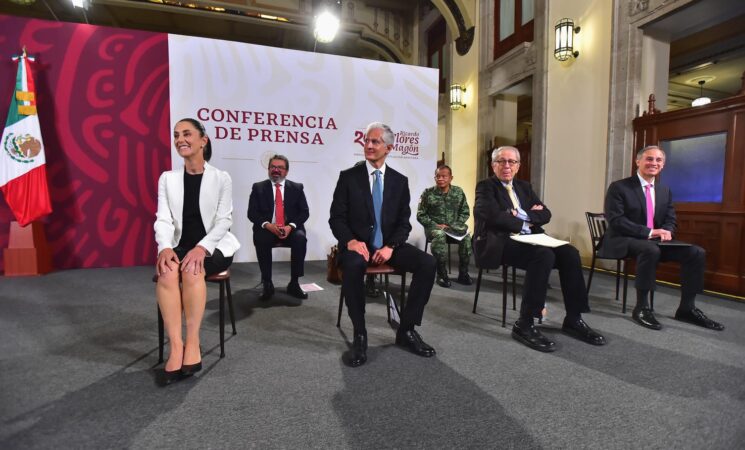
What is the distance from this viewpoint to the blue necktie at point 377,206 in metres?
2.35

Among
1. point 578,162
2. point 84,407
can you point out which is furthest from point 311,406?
point 578,162

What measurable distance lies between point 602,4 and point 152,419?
601 centimetres

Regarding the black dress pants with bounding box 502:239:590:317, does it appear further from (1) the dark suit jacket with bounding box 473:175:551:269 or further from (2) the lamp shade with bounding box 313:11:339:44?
(2) the lamp shade with bounding box 313:11:339:44

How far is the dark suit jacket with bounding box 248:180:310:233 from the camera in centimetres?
360

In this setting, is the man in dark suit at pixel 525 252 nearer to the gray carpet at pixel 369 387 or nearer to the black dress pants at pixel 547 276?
the black dress pants at pixel 547 276

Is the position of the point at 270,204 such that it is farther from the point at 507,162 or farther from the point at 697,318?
the point at 697,318

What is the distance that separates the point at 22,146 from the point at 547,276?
523 centimetres

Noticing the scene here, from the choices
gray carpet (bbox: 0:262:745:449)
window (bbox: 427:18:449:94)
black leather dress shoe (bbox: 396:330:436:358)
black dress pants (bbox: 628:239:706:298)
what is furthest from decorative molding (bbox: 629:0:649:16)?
window (bbox: 427:18:449:94)

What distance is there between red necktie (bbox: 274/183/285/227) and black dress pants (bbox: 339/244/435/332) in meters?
1.61

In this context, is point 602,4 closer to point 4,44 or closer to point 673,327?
point 673,327

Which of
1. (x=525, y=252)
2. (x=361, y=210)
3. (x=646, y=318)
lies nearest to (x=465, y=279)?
(x=525, y=252)

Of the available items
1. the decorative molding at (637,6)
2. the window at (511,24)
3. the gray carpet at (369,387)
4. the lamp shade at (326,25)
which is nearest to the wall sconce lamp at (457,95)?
the window at (511,24)

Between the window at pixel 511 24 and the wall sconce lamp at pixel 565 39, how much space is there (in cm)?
94

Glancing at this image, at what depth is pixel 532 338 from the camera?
2.30 m
